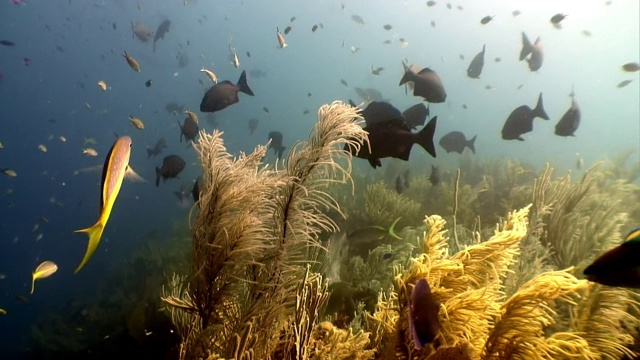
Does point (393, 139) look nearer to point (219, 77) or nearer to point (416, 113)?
point (416, 113)

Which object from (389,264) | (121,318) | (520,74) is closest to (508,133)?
(389,264)

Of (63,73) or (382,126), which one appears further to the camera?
(63,73)

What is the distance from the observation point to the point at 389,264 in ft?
18.0

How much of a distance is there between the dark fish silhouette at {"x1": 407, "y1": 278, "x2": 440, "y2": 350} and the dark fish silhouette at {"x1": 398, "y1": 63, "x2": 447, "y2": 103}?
14.7 ft

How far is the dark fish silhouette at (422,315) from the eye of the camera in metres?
1.90

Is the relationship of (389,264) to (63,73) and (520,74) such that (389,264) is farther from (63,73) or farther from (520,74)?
(520,74)

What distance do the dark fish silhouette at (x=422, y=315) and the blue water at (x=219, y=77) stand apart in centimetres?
4175

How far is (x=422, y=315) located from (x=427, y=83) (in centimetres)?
469

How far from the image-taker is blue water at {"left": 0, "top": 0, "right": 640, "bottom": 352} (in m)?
53.9

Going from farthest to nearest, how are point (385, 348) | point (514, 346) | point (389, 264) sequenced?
point (389, 264) → point (385, 348) → point (514, 346)

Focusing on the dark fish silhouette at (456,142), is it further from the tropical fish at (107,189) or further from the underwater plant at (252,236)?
the tropical fish at (107,189)

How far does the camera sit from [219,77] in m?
60.9

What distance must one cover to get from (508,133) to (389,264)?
3.30 metres

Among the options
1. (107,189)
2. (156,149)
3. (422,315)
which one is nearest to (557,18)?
(422,315)
